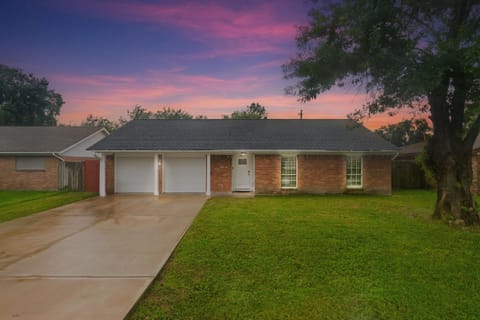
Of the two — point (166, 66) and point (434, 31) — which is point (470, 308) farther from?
point (166, 66)

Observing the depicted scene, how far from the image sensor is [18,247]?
5.41 m

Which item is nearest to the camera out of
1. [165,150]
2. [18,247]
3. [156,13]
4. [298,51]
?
[18,247]

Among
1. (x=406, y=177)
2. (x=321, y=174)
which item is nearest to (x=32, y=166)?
(x=321, y=174)

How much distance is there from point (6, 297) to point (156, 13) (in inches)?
429

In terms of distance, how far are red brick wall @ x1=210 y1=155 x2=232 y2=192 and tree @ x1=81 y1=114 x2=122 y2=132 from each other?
34.3 m

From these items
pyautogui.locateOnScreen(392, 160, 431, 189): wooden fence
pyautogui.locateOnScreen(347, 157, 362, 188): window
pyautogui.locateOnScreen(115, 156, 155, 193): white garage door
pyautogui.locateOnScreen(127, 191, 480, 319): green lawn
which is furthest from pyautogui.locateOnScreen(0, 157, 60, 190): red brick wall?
pyautogui.locateOnScreen(392, 160, 431, 189): wooden fence

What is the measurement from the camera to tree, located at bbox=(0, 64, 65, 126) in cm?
3634

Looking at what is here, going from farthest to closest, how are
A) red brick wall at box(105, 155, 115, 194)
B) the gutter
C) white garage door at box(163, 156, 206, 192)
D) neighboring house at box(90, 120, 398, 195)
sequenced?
1. the gutter
2. white garage door at box(163, 156, 206, 192)
3. red brick wall at box(105, 155, 115, 194)
4. neighboring house at box(90, 120, 398, 195)

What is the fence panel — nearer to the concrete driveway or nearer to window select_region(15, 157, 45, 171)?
window select_region(15, 157, 45, 171)

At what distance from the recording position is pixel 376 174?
45.7 ft

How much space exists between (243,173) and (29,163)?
13120 millimetres

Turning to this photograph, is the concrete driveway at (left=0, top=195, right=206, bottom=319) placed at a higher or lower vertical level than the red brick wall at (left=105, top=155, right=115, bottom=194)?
lower

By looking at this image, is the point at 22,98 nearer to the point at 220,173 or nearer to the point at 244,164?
the point at 220,173

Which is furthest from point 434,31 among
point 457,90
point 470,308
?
point 470,308
